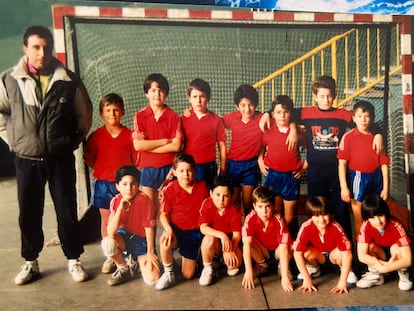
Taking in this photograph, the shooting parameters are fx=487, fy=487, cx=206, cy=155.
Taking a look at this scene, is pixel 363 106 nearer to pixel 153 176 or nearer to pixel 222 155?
pixel 222 155

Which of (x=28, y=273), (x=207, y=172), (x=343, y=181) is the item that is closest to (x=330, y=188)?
(x=343, y=181)

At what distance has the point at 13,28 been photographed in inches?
112

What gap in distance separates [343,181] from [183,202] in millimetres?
1041

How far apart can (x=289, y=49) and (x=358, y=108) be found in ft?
1.91

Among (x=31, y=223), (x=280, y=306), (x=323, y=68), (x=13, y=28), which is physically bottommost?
(x=280, y=306)

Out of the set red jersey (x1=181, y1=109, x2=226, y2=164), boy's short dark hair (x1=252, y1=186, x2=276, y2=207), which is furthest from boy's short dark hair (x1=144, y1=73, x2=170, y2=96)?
boy's short dark hair (x1=252, y1=186, x2=276, y2=207)

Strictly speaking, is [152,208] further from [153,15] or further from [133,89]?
[153,15]

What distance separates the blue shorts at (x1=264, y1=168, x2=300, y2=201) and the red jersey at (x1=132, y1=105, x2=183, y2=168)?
2.09ft

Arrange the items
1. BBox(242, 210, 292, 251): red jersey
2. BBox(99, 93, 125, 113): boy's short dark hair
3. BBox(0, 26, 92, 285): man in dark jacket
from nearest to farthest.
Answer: BBox(0, 26, 92, 285): man in dark jacket
BBox(99, 93, 125, 113): boy's short dark hair
BBox(242, 210, 292, 251): red jersey

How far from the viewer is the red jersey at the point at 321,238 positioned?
3.08m

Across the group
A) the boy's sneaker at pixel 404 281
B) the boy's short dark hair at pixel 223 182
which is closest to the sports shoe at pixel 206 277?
the boy's short dark hair at pixel 223 182

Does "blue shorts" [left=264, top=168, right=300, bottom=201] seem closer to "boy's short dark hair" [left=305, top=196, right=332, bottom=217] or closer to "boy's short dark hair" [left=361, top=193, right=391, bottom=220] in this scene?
"boy's short dark hair" [left=305, top=196, right=332, bottom=217]

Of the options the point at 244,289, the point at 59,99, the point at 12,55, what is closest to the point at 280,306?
the point at 244,289

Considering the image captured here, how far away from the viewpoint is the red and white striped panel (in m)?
2.93
